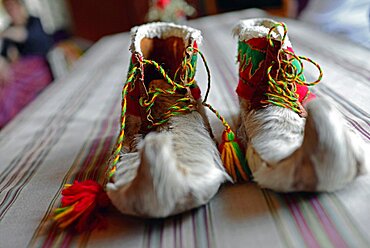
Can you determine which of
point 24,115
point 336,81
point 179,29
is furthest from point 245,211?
point 24,115

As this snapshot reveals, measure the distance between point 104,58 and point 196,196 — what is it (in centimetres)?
138

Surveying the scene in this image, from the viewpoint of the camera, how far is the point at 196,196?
465mm

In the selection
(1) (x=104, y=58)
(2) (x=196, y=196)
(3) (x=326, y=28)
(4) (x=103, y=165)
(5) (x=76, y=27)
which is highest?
(2) (x=196, y=196)

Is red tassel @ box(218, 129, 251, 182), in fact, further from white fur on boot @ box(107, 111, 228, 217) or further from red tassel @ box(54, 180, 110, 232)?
red tassel @ box(54, 180, 110, 232)

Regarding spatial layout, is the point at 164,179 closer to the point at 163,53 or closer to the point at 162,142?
the point at 162,142

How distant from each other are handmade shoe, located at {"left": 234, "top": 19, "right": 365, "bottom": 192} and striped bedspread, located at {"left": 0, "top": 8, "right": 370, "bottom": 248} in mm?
34

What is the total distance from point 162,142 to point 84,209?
0.15 m

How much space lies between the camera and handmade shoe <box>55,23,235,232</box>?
445 mm

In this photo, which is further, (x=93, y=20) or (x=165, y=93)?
(x=93, y=20)

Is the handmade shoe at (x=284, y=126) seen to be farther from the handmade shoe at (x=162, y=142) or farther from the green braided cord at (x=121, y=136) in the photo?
the green braided cord at (x=121, y=136)

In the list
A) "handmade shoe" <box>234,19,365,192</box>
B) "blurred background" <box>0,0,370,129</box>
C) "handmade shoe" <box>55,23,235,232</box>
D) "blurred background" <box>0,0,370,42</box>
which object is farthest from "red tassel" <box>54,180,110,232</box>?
"blurred background" <box>0,0,370,42</box>

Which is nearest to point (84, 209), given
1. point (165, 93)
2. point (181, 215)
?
point (181, 215)

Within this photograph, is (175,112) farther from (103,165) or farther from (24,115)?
→ (24,115)

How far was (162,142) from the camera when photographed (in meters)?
0.45
